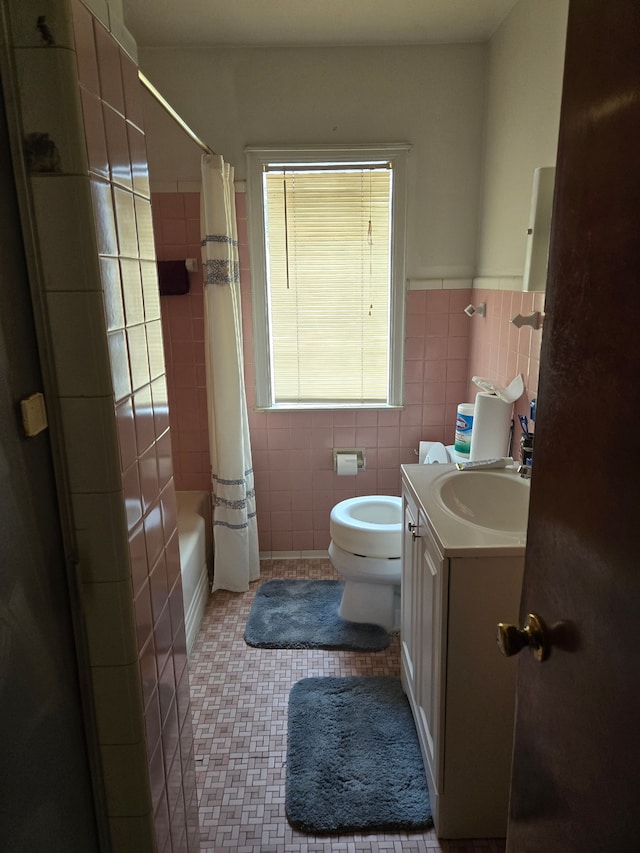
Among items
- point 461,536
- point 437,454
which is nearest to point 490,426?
point 437,454

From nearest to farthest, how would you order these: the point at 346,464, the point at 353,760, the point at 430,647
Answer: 1. the point at 430,647
2. the point at 353,760
3. the point at 346,464

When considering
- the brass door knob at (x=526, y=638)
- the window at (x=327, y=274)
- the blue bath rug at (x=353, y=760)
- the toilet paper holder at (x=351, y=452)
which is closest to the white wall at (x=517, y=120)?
the window at (x=327, y=274)

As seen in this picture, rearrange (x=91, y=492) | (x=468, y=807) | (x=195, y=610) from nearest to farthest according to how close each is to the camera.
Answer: (x=91, y=492), (x=468, y=807), (x=195, y=610)

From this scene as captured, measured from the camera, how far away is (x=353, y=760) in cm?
188

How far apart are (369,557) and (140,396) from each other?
1610 millimetres

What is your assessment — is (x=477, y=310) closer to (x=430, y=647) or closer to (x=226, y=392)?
(x=226, y=392)

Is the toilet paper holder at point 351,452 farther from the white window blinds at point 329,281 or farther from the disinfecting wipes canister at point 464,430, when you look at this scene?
the disinfecting wipes canister at point 464,430

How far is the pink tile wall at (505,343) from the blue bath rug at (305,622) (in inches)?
47.5

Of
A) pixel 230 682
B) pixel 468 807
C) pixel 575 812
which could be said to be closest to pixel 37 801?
pixel 575 812

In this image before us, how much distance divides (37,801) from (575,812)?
2.46ft

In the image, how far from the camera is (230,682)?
7.52 ft

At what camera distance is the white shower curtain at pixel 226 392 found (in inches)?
102

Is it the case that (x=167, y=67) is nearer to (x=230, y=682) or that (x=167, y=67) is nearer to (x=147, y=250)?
(x=147, y=250)

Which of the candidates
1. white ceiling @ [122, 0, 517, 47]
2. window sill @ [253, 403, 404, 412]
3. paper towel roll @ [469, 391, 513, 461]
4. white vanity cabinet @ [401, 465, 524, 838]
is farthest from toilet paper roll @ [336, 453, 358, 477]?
white ceiling @ [122, 0, 517, 47]
